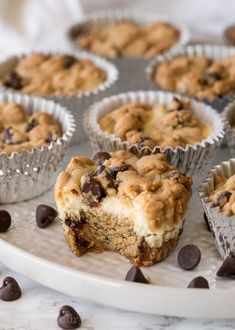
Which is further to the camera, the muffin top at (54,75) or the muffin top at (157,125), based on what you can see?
the muffin top at (54,75)

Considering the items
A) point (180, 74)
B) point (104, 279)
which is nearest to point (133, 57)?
point (180, 74)

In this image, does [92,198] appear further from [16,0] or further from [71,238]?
[16,0]

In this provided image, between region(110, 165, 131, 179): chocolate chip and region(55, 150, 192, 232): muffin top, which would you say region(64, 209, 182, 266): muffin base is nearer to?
region(55, 150, 192, 232): muffin top

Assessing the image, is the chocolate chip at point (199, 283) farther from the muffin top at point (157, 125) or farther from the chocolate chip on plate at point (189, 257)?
the muffin top at point (157, 125)

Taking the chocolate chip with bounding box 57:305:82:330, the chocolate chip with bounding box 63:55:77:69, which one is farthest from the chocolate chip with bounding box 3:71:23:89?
the chocolate chip with bounding box 57:305:82:330

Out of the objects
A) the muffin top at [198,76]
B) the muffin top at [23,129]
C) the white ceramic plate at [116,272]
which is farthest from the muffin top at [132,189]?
the muffin top at [198,76]

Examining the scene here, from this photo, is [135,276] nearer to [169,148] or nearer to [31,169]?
[169,148]
